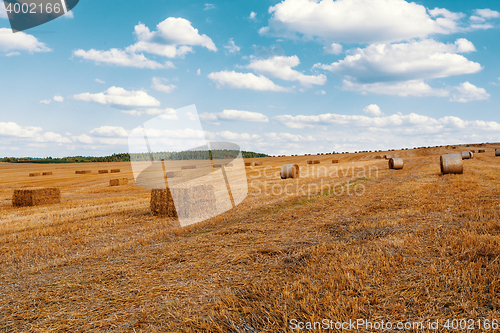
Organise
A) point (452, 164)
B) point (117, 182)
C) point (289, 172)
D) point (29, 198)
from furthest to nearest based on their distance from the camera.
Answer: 1. point (117, 182)
2. point (289, 172)
3. point (452, 164)
4. point (29, 198)

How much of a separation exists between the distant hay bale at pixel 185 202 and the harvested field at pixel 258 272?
196cm

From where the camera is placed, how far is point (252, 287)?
422 centimetres

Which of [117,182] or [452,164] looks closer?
[452,164]

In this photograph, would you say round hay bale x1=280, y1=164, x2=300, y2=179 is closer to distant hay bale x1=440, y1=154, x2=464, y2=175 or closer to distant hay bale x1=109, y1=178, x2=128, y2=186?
distant hay bale x1=440, y1=154, x2=464, y2=175

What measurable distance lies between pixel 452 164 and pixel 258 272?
1926 centimetres

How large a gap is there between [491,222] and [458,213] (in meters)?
1.48

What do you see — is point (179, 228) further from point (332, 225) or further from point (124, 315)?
point (124, 315)

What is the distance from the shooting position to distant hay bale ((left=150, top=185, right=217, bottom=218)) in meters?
10.9

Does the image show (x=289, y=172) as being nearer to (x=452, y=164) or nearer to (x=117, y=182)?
(x=452, y=164)

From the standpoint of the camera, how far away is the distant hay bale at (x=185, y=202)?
10914mm

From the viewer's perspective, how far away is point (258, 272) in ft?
15.9

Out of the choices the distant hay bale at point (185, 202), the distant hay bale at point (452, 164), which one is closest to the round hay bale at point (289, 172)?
the distant hay bale at point (452, 164)

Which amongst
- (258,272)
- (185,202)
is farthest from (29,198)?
(258,272)

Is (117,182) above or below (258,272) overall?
above
